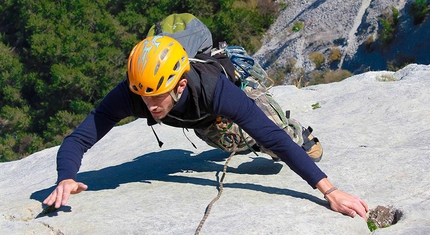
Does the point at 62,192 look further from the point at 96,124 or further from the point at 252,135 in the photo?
the point at 252,135

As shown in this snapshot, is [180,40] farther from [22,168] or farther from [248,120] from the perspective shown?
[22,168]

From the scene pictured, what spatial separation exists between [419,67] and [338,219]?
217 inches

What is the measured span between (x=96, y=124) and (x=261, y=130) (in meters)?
1.29

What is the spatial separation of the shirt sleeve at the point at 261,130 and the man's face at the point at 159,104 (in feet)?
1.15

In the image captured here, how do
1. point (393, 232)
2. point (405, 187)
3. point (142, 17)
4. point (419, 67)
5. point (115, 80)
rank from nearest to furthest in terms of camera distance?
point (393, 232) → point (405, 187) → point (419, 67) → point (115, 80) → point (142, 17)

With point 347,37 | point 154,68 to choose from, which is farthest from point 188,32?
point 347,37

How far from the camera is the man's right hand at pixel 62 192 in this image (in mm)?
3457

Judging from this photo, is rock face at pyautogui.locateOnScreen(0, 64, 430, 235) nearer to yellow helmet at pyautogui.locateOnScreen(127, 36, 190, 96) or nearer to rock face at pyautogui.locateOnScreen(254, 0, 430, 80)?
yellow helmet at pyautogui.locateOnScreen(127, 36, 190, 96)

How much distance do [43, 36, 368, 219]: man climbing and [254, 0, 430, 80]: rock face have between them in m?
18.8

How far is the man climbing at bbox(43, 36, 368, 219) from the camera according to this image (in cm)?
355

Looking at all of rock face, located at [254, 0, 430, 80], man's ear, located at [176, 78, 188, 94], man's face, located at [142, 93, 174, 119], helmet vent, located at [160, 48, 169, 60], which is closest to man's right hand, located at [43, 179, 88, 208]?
man's face, located at [142, 93, 174, 119]

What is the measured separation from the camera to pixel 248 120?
12.0ft

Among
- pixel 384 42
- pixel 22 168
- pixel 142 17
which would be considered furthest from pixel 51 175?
pixel 142 17

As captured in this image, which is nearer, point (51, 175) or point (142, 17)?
point (51, 175)
